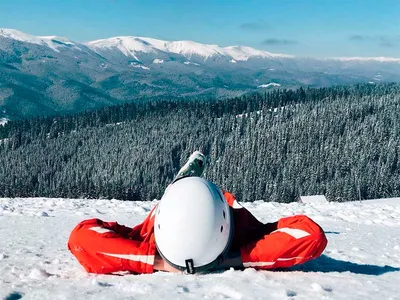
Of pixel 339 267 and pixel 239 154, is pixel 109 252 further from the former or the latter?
pixel 239 154

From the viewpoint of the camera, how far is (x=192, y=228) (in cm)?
638

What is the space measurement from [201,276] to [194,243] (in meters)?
0.54

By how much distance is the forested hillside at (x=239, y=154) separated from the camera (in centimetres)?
11000

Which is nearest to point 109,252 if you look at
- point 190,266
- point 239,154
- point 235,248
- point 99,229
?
point 99,229

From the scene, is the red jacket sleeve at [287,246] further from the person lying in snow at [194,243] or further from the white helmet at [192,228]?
the white helmet at [192,228]

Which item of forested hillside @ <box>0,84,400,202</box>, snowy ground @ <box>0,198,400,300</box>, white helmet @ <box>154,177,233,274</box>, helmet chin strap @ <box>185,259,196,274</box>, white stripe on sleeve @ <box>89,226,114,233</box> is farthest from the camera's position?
forested hillside @ <box>0,84,400,202</box>

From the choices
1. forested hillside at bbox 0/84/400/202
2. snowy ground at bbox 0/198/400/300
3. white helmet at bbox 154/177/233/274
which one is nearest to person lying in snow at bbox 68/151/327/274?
white helmet at bbox 154/177/233/274

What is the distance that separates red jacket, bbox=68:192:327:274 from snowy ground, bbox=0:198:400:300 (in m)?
0.20

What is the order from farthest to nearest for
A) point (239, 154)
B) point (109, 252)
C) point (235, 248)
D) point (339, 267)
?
point (239, 154) < point (339, 267) < point (235, 248) < point (109, 252)

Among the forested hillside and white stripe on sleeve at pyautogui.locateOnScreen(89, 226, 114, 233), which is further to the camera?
the forested hillside

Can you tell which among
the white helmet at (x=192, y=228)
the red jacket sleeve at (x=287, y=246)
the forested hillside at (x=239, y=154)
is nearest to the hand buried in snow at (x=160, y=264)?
the white helmet at (x=192, y=228)

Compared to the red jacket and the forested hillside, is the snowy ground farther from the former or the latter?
the forested hillside

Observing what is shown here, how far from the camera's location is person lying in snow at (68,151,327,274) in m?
6.42

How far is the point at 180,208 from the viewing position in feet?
21.2
